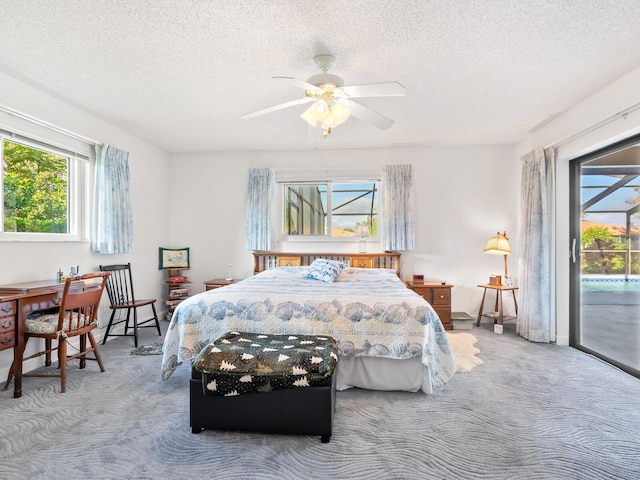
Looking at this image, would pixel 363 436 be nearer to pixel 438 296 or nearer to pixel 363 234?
pixel 438 296

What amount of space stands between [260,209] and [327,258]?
1212 millimetres

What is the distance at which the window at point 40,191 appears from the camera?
3037 mm

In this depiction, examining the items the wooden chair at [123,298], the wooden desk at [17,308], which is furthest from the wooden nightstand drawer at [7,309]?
the wooden chair at [123,298]

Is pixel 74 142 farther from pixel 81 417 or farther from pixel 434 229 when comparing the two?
pixel 434 229

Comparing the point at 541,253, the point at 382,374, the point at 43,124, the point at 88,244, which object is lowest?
the point at 382,374

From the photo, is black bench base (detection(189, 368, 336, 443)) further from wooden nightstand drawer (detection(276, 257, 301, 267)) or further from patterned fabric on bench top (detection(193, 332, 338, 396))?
wooden nightstand drawer (detection(276, 257, 301, 267))

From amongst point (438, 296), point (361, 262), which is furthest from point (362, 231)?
point (438, 296)

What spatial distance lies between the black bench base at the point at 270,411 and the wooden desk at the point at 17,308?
158cm

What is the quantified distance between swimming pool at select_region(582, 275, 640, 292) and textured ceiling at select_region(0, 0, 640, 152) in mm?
1751

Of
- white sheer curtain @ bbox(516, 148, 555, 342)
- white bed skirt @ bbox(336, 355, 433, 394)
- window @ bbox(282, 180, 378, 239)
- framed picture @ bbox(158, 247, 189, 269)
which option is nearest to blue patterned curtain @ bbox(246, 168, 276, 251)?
window @ bbox(282, 180, 378, 239)

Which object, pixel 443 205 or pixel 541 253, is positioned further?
pixel 443 205

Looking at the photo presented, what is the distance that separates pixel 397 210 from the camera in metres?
4.83

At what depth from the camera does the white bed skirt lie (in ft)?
8.44

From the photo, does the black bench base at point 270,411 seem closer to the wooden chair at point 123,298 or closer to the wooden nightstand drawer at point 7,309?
the wooden nightstand drawer at point 7,309
